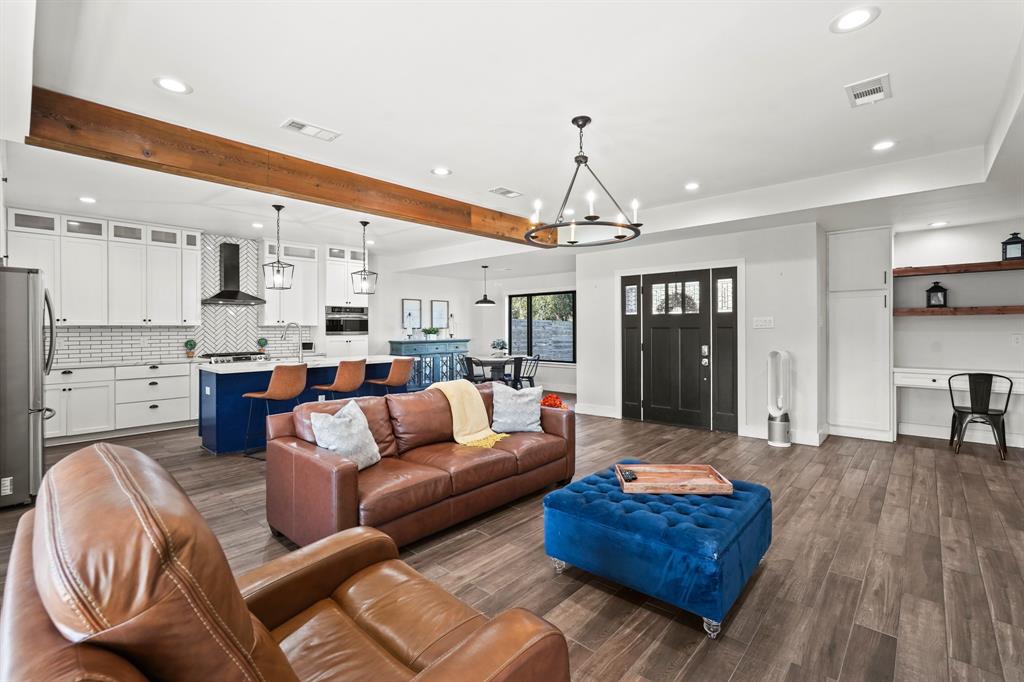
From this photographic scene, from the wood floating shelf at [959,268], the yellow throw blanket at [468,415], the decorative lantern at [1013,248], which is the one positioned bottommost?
the yellow throw blanket at [468,415]

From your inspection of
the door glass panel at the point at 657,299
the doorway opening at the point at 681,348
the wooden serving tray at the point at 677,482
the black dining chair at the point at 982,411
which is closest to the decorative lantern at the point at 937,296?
the black dining chair at the point at 982,411

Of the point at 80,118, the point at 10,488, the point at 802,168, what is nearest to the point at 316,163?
the point at 80,118

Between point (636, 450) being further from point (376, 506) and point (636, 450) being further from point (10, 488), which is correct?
point (10, 488)

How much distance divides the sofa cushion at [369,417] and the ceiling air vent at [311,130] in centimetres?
199

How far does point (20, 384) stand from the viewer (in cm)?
369

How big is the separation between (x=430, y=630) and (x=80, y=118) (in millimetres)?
3760

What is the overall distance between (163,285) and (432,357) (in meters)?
→ 4.51

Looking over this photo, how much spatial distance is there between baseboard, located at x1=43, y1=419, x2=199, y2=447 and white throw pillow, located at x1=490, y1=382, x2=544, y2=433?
4.82 metres

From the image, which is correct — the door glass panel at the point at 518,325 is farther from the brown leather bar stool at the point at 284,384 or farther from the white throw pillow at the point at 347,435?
the white throw pillow at the point at 347,435

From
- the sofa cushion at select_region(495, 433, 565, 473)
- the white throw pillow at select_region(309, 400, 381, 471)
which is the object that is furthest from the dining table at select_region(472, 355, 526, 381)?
the white throw pillow at select_region(309, 400, 381, 471)

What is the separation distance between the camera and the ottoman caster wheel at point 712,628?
7.01ft

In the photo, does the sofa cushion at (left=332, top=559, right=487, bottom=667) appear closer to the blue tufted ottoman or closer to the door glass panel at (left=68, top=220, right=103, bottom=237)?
the blue tufted ottoman

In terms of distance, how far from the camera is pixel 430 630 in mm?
1424

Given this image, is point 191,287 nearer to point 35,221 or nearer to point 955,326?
point 35,221
